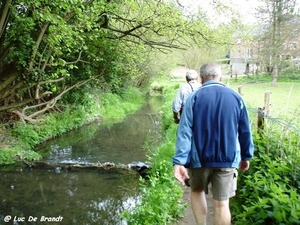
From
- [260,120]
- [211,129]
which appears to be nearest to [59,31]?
[260,120]

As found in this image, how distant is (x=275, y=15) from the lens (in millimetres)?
28812

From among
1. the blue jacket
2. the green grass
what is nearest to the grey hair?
the blue jacket

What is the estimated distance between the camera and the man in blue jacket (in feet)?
8.93

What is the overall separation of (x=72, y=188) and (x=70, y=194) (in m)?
0.36

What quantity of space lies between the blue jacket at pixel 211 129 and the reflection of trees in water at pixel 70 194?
3698mm

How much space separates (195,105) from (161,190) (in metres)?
2.33

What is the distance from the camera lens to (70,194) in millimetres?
7082

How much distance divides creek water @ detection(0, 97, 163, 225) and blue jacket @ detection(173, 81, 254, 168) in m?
3.62

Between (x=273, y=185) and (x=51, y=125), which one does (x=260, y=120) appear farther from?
(x=51, y=125)

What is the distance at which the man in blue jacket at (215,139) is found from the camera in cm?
272

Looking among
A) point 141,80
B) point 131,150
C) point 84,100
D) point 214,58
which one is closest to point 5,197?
point 131,150

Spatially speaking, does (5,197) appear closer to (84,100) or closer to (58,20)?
(58,20)

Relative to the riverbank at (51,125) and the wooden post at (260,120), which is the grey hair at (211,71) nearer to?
the wooden post at (260,120)

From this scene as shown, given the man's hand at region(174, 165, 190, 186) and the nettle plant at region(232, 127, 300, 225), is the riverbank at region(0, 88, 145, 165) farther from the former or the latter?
the man's hand at region(174, 165, 190, 186)
